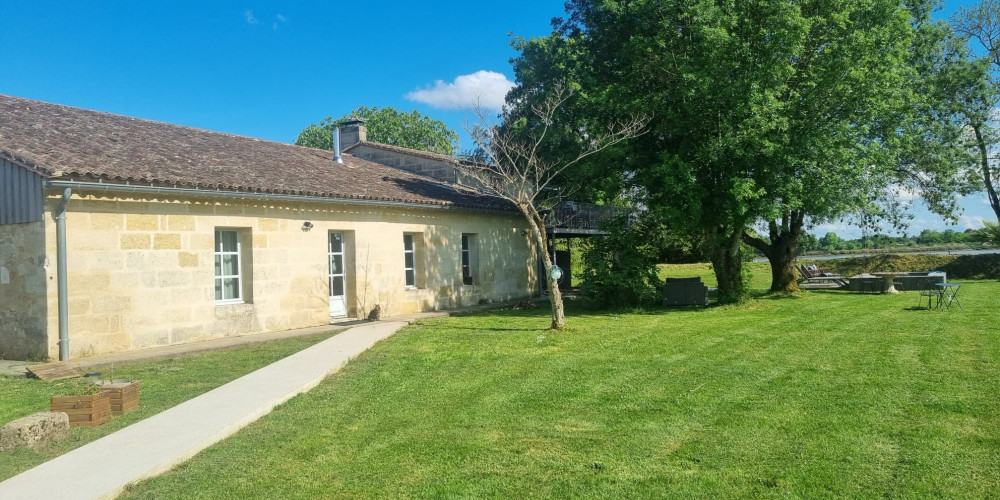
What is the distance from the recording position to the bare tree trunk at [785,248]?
2217cm

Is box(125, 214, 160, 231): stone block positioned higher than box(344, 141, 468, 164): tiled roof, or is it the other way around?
box(344, 141, 468, 164): tiled roof

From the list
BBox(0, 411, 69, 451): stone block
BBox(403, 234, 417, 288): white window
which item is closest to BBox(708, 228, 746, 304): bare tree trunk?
BBox(403, 234, 417, 288): white window

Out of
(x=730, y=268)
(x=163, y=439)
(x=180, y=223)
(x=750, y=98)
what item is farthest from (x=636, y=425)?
(x=730, y=268)

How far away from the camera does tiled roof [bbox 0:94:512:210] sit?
1143cm

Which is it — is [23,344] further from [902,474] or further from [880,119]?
[880,119]

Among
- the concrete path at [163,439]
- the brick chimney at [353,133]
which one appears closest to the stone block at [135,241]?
the concrete path at [163,439]

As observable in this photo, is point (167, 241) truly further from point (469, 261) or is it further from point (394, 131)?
point (394, 131)

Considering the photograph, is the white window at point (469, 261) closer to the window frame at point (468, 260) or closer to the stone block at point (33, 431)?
the window frame at point (468, 260)

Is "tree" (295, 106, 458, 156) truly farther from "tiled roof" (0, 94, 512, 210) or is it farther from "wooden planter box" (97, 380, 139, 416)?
"wooden planter box" (97, 380, 139, 416)

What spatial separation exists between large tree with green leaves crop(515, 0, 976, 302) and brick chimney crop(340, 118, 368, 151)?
37.2ft

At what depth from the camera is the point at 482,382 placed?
8.54 metres

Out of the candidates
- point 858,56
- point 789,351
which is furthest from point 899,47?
point 789,351

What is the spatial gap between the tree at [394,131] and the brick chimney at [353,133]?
2328 centimetres

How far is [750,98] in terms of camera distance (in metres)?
15.1
